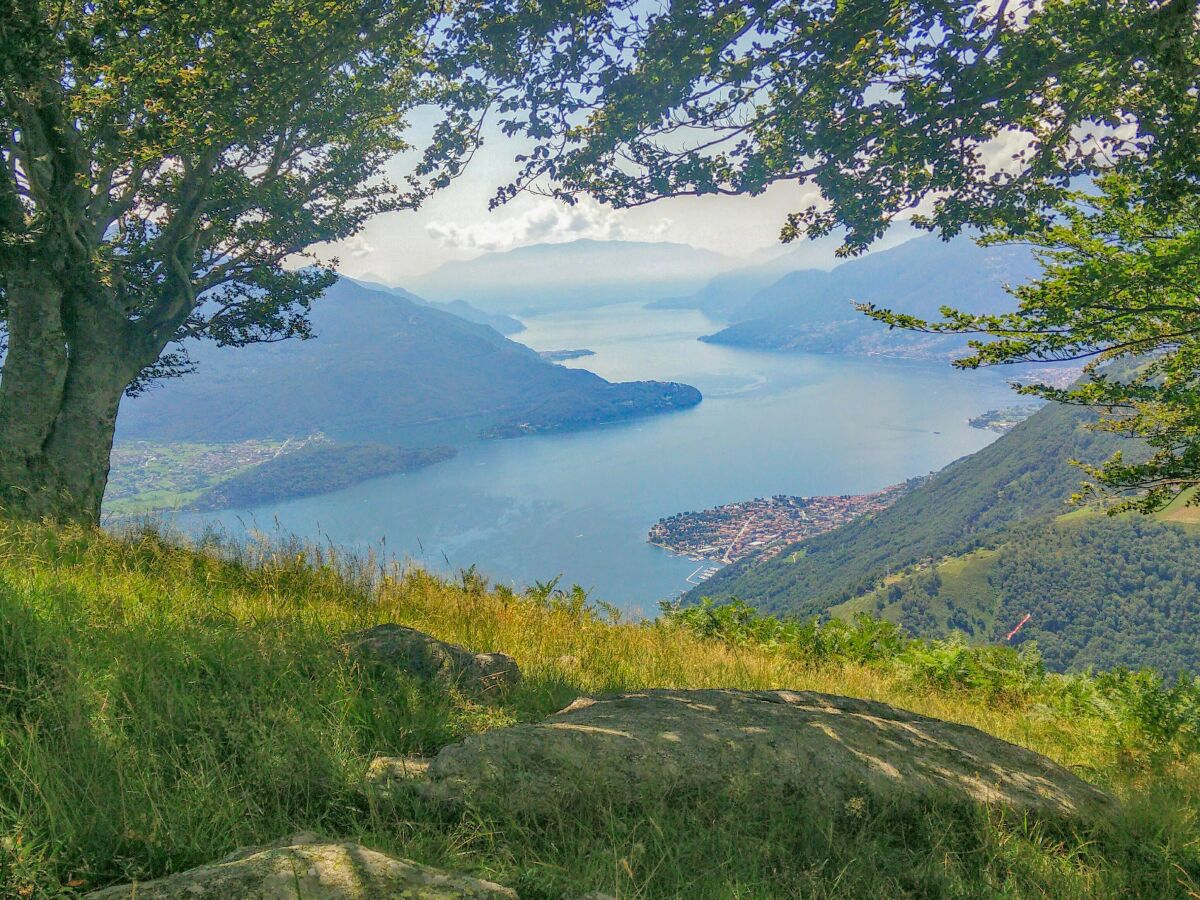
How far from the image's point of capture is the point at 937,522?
387ft

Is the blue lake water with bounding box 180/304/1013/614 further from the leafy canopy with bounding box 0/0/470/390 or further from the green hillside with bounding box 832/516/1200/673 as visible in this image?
the leafy canopy with bounding box 0/0/470/390

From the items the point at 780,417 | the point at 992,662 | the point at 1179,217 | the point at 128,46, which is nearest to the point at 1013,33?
the point at 1179,217

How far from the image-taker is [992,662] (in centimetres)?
833

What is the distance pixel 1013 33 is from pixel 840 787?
21.8 ft

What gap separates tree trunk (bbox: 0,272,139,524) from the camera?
25.5ft

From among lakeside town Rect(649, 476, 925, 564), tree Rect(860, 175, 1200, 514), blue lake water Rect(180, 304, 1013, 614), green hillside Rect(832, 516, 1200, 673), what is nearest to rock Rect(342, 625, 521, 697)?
tree Rect(860, 175, 1200, 514)

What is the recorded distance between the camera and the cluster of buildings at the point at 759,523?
102062 mm

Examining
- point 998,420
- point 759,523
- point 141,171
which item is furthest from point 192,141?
point 998,420

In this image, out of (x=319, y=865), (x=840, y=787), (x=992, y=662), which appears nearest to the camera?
(x=319, y=865)

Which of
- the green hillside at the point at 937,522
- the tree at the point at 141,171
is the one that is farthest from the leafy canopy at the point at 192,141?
the green hillside at the point at 937,522

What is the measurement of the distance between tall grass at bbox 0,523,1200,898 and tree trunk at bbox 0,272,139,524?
3.17 metres

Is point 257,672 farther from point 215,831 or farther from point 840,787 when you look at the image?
point 840,787

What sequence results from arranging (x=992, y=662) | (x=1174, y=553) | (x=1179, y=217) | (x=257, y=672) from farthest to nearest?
(x=1174, y=553), (x=992, y=662), (x=1179, y=217), (x=257, y=672)

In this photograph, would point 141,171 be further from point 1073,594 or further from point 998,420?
point 998,420
